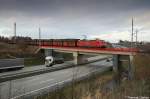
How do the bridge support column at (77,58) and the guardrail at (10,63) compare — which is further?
the bridge support column at (77,58)

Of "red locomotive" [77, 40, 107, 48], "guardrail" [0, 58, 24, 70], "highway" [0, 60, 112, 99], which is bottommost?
"highway" [0, 60, 112, 99]

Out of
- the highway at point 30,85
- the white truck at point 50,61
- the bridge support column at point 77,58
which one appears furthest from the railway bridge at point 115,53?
the highway at point 30,85

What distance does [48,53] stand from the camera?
76.2 metres

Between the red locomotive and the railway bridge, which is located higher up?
the red locomotive

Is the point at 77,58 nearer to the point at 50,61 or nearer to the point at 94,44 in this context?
the point at 94,44

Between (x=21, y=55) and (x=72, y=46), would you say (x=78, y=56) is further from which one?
(x=21, y=55)

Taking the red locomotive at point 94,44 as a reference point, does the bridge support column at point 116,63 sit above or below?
below

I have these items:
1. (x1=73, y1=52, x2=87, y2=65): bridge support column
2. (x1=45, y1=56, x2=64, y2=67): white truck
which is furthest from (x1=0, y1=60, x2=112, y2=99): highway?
(x1=73, y1=52, x2=87, y2=65): bridge support column

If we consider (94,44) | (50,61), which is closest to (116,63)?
(94,44)

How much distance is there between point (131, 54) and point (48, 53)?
3094 cm

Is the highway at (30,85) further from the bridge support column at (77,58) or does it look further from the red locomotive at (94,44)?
the red locomotive at (94,44)

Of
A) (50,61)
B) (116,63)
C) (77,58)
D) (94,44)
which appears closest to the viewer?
(116,63)

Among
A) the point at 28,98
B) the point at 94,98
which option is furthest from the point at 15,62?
the point at 94,98

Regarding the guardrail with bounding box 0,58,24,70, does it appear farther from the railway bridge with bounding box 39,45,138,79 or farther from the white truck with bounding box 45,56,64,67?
the railway bridge with bounding box 39,45,138,79
